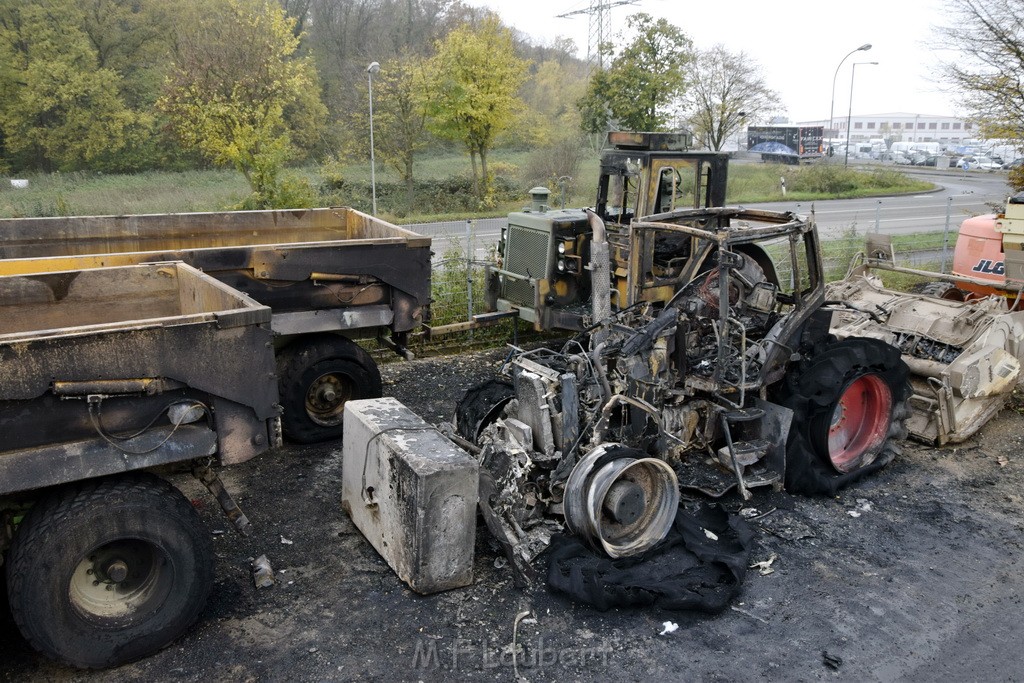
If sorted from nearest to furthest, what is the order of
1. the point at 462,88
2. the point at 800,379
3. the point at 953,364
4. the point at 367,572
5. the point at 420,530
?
the point at 420,530
the point at 367,572
the point at 800,379
the point at 953,364
the point at 462,88

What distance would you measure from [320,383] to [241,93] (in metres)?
13.9

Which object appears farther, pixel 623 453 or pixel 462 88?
pixel 462 88

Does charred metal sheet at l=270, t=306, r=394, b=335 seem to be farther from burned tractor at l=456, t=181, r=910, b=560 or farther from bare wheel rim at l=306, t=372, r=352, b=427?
burned tractor at l=456, t=181, r=910, b=560

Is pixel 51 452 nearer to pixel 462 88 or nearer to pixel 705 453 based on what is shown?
pixel 705 453

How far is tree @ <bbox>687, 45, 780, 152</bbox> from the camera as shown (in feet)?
113

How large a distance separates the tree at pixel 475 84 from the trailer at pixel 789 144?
21052mm

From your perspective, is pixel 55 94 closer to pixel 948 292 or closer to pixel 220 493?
pixel 220 493

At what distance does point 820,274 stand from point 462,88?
62.6 ft

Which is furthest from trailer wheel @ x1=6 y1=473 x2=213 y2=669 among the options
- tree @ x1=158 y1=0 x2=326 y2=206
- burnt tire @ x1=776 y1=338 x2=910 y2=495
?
tree @ x1=158 y1=0 x2=326 y2=206

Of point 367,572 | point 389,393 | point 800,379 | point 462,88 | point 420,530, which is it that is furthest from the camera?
point 462,88

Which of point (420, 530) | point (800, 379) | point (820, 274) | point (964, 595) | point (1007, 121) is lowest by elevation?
point (964, 595)

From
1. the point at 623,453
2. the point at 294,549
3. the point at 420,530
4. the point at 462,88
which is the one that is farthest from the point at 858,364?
the point at 462,88

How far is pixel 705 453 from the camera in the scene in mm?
6621

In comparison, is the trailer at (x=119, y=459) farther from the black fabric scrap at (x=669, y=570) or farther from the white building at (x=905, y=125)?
the white building at (x=905, y=125)
